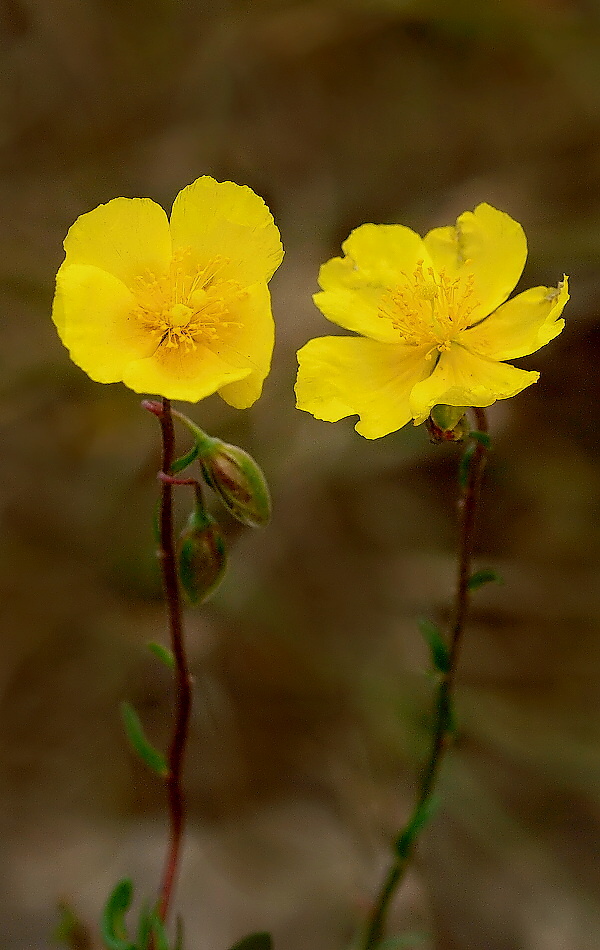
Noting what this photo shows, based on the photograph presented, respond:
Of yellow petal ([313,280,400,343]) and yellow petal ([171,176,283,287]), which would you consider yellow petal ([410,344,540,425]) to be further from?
yellow petal ([171,176,283,287])

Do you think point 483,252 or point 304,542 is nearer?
point 483,252

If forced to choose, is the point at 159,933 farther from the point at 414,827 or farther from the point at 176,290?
the point at 176,290

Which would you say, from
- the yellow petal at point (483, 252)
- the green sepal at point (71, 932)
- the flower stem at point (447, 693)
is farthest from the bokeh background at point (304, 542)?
the yellow petal at point (483, 252)

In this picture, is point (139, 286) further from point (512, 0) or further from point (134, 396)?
point (512, 0)

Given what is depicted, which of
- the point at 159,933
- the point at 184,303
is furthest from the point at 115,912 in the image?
the point at 184,303

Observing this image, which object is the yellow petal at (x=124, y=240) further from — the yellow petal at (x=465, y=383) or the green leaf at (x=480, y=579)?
the green leaf at (x=480, y=579)

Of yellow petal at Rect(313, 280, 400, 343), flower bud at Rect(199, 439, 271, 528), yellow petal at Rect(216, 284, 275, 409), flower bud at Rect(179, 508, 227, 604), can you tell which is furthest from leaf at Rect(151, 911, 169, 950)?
yellow petal at Rect(313, 280, 400, 343)
